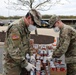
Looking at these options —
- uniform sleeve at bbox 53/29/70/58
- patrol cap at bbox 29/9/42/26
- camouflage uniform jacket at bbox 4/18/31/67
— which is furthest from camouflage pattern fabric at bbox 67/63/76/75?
patrol cap at bbox 29/9/42/26

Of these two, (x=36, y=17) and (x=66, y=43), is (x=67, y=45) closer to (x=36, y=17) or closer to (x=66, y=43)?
(x=66, y=43)

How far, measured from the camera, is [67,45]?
555cm

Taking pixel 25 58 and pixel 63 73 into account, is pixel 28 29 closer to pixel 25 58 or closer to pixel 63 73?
pixel 25 58

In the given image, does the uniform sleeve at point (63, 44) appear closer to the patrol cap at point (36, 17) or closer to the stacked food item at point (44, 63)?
the stacked food item at point (44, 63)

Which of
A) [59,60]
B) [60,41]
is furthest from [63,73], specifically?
[60,41]

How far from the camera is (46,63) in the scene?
5223 millimetres

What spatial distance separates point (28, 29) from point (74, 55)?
138 centimetres

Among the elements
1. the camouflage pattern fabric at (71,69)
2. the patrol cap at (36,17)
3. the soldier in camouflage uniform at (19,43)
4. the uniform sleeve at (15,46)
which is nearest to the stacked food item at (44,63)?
the soldier in camouflage uniform at (19,43)

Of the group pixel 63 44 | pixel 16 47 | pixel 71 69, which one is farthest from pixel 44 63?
pixel 71 69

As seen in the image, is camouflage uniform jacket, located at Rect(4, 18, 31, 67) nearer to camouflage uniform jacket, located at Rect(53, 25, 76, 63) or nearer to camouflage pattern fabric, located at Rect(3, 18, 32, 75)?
camouflage pattern fabric, located at Rect(3, 18, 32, 75)

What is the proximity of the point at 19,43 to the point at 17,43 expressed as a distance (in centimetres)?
4

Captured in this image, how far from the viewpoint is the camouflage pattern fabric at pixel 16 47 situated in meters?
4.68

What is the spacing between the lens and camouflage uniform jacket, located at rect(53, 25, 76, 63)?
5.58m

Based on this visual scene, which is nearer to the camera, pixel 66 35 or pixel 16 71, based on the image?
pixel 16 71
